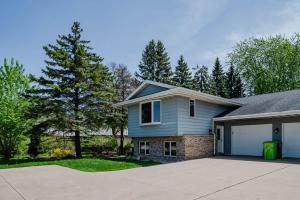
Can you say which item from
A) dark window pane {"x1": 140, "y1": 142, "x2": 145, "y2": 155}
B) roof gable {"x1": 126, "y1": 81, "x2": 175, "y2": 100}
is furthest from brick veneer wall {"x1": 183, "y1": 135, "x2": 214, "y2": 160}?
dark window pane {"x1": 140, "y1": 142, "x2": 145, "y2": 155}

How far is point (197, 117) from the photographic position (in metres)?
16.8

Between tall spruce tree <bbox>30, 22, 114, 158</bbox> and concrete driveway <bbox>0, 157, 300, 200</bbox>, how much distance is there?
8.79 m

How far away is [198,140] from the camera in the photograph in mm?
16547

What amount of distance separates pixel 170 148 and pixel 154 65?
24.9 metres

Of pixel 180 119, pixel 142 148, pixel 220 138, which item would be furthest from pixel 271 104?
pixel 142 148

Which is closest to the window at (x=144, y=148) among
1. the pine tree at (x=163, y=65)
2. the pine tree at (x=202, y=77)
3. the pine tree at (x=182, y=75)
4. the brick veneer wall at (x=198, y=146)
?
the brick veneer wall at (x=198, y=146)

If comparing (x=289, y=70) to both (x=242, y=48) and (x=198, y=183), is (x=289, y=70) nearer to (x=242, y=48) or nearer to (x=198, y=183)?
(x=242, y=48)

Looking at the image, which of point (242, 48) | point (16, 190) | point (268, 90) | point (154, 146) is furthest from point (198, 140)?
point (242, 48)

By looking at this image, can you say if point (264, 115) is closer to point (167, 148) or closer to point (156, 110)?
point (167, 148)

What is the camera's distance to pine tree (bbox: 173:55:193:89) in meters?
40.9

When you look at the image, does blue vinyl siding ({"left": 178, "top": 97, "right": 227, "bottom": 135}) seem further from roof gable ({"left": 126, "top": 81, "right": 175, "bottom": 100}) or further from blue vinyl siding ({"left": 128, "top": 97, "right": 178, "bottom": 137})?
roof gable ({"left": 126, "top": 81, "right": 175, "bottom": 100})

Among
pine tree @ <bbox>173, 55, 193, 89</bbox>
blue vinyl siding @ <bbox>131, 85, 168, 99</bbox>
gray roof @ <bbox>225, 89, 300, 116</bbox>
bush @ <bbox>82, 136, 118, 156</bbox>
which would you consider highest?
pine tree @ <bbox>173, 55, 193, 89</bbox>

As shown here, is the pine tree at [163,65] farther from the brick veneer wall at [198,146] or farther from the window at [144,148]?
the brick veneer wall at [198,146]

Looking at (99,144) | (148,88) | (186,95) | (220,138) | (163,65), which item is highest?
(163,65)
